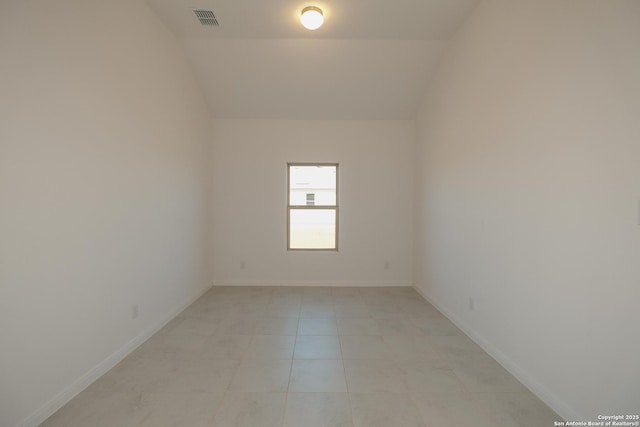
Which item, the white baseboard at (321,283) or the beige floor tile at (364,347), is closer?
the beige floor tile at (364,347)

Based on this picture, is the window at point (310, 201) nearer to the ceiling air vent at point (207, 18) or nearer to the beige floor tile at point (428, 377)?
the ceiling air vent at point (207, 18)

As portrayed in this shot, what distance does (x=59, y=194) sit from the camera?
184 centimetres

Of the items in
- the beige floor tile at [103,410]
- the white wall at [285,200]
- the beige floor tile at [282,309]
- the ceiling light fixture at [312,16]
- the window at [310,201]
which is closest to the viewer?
the beige floor tile at [103,410]

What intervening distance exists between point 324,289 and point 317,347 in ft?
6.13

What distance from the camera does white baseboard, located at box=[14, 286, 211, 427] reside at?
1.66 metres

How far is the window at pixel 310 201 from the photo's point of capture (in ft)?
15.5

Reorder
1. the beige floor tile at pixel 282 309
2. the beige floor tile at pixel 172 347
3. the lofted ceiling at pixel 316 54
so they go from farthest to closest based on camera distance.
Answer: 1. the beige floor tile at pixel 282 309
2. the lofted ceiling at pixel 316 54
3. the beige floor tile at pixel 172 347

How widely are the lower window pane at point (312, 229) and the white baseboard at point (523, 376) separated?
2204mm

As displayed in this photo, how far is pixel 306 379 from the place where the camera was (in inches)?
83.7

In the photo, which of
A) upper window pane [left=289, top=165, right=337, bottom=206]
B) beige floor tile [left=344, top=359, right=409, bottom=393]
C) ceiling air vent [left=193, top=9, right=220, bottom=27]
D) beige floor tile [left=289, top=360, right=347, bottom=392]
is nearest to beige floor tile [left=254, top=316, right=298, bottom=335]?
beige floor tile [left=289, top=360, right=347, bottom=392]

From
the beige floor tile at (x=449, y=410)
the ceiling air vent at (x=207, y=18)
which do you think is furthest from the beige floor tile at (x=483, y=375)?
the ceiling air vent at (x=207, y=18)

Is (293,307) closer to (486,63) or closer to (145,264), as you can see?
(145,264)

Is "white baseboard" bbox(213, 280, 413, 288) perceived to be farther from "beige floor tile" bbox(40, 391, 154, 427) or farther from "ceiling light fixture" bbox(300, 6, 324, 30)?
"ceiling light fixture" bbox(300, 6, 324, 30)

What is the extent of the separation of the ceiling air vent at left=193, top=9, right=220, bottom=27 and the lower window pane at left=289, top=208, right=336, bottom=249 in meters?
2.67
